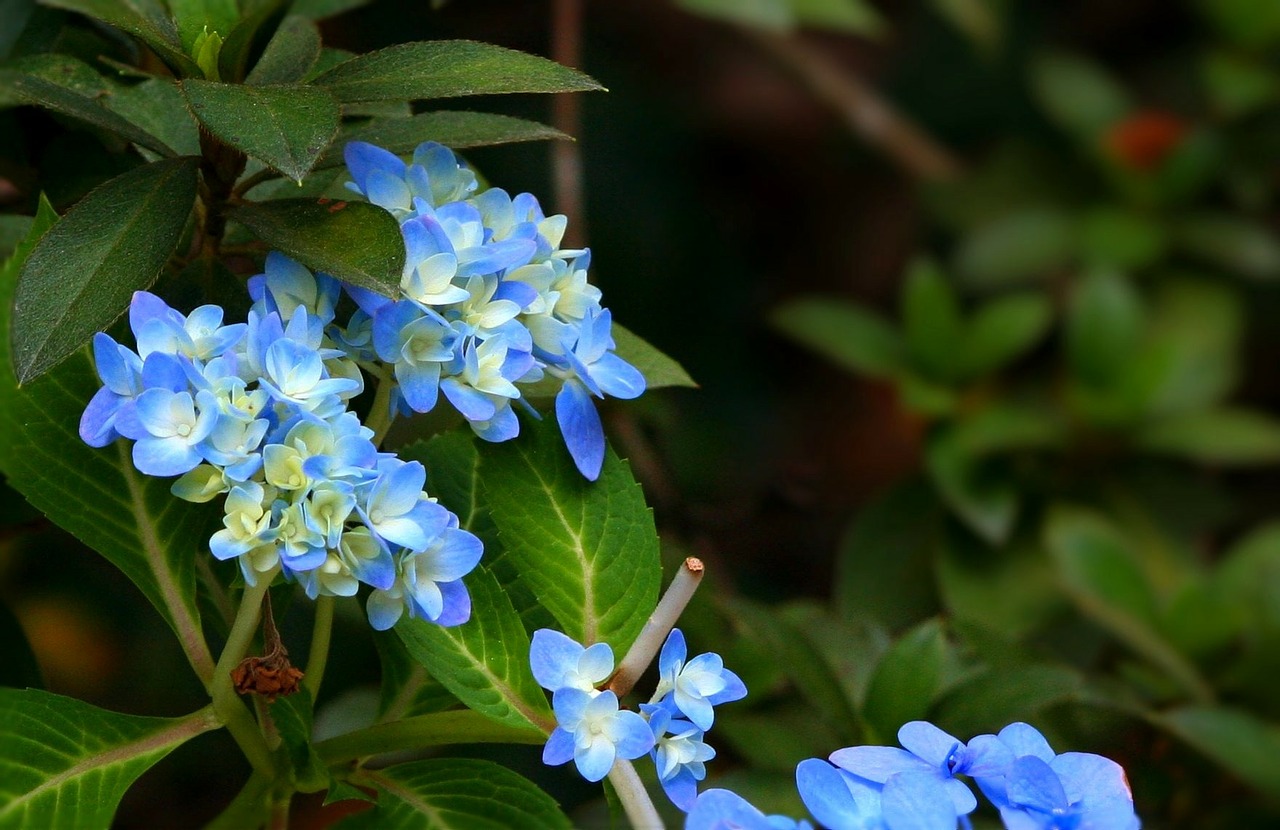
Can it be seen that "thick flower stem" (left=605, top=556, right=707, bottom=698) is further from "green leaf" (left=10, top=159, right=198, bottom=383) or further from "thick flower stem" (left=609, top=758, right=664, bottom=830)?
"green leaf" (left=10, top=159, right=198, bottom=383)

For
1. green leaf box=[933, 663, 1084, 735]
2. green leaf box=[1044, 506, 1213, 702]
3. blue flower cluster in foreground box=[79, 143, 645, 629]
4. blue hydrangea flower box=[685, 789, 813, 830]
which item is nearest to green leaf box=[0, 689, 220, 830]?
blue flower cluster in foreground box=[79, 143, 645, 629]

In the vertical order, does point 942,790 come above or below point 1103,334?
above

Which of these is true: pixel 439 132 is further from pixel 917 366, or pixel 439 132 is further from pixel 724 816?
pixel 917 366

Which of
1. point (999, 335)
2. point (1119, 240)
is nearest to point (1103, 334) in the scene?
point (999, 335)

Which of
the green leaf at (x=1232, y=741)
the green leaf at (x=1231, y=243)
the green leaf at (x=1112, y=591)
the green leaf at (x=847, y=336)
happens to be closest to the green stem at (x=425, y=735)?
the green leaf at (x=1232, y=741)

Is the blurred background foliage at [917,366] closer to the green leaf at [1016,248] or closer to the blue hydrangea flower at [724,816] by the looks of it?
the green leaf at [1016,248]

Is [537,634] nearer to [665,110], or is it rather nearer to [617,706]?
[617,706]

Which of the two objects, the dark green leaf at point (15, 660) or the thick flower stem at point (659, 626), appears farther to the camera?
the dark green leaf at point (15, 660)

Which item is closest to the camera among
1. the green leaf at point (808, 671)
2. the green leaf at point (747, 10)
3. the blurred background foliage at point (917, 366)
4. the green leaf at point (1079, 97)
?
the green leaf at point (808, 671)
